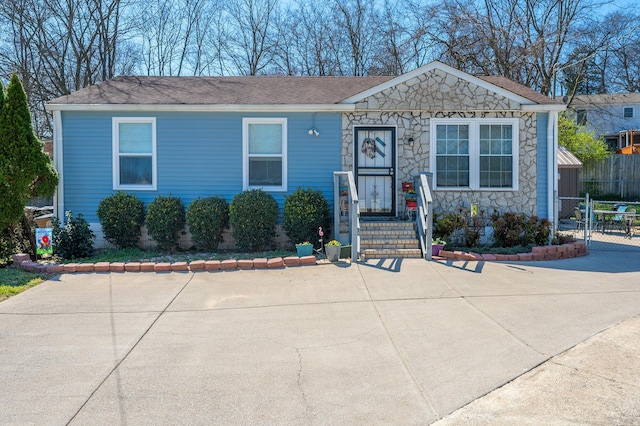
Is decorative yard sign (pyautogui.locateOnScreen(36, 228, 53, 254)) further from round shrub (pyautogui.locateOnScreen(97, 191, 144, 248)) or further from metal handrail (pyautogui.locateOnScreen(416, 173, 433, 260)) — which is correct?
metal handrail (pyautogui.locateOnScreen(416, 173, 433, 260))

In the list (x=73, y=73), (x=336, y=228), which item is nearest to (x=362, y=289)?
(x=336, y=228)

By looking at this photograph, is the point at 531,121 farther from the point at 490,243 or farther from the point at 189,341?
the point at 189,341

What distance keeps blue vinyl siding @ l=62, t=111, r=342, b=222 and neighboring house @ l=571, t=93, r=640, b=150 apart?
26.4 metres

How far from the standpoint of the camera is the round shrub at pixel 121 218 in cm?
1027

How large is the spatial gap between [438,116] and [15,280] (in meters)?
8.59

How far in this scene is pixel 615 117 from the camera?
36.8m

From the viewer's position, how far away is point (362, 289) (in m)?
7.31

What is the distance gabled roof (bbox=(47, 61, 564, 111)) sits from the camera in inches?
421

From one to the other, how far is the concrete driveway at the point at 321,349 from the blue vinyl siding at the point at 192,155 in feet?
10.6

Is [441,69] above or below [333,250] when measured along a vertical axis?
above

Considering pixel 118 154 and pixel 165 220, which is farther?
pixel 118 154

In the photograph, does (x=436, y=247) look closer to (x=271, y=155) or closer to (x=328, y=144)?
(x=328, y=144)

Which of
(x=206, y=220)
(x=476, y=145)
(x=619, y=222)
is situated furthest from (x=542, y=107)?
(x=206, y=220)

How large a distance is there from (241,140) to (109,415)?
25.9 ft
